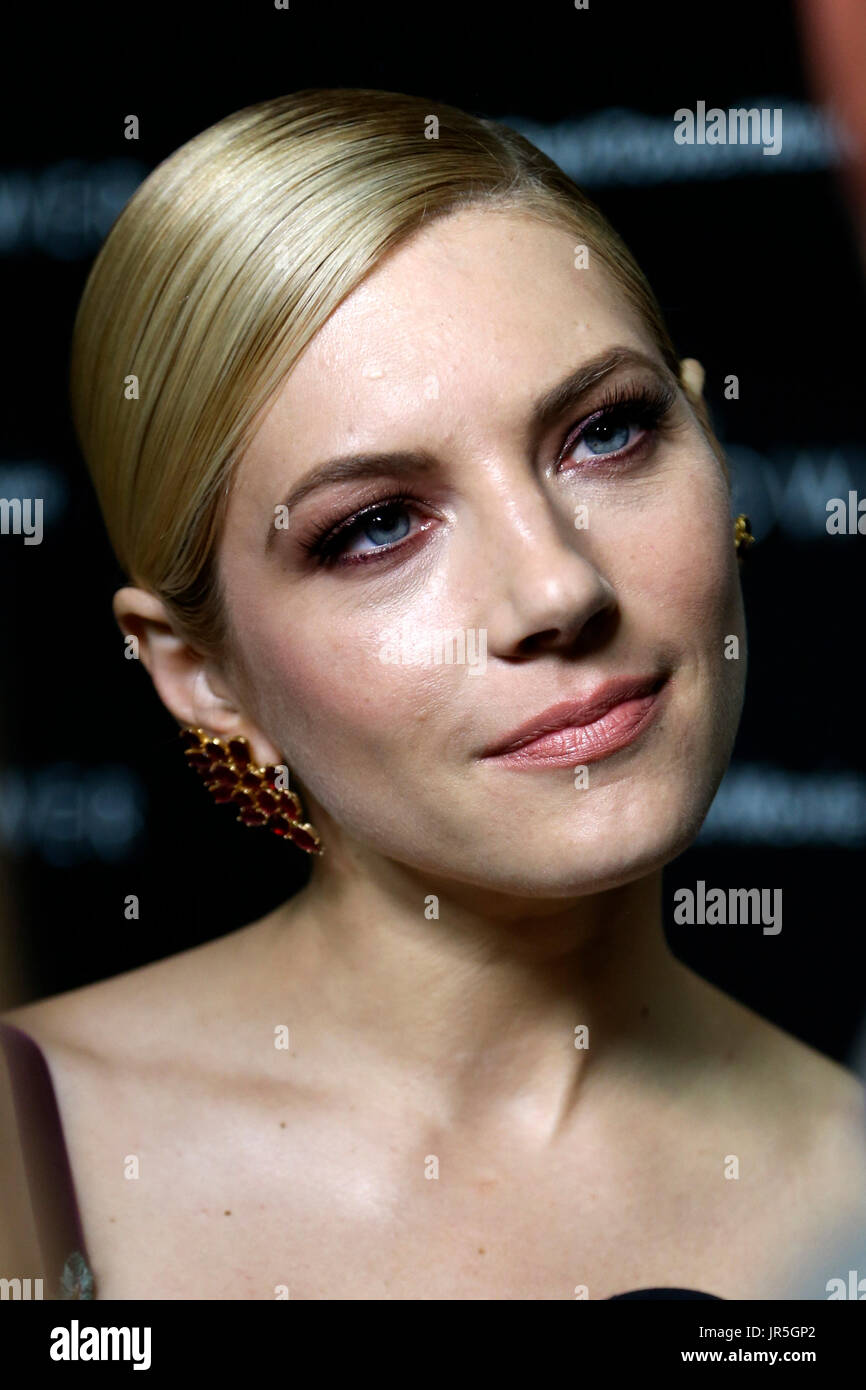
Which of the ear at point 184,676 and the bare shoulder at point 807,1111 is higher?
the ear at point 184,676

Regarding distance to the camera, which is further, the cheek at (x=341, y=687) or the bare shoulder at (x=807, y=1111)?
the bare shoulder at (x=807, y=1111)

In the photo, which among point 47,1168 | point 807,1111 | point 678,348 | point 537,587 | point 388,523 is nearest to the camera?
point 537,587

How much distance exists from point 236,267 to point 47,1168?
1.11m

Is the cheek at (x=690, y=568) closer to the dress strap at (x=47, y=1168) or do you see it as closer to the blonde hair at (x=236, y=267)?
the blonde hair at (x=236, y=267)

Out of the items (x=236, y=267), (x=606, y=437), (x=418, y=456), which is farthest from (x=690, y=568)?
(x=236, y=267)

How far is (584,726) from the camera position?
1.74m

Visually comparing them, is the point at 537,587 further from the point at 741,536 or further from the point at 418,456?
the point at 741,536

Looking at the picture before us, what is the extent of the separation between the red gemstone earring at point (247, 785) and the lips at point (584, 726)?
43cm

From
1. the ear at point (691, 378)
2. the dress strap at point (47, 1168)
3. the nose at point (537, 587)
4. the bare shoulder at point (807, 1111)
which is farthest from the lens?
the bare shoulder at point (807, 1111)

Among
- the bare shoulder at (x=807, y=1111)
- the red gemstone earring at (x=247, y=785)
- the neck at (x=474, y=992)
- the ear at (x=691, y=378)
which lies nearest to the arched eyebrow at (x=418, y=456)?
the ear at (x=691, y=378)

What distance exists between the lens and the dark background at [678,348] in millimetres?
2551

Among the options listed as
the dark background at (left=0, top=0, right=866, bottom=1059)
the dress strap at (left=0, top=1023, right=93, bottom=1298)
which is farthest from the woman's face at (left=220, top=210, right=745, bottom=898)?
the dark background at (left=0, top=0, right=866, bottom=1059)

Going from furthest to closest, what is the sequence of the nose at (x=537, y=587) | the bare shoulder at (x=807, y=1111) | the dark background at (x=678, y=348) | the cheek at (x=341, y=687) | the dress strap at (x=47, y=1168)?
the dark background at (x=678, y=348) → the bare shoulder at (x=807, y=1111) → the dress strap at (x=47, y=1168) → the cheek at (x=341, y=687) → the nose at (x=537, y=587)

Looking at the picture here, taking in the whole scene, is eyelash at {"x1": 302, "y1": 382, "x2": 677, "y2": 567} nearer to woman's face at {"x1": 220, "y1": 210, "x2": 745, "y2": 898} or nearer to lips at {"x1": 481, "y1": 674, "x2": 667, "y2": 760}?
woman's face at {"x1": 220, "y1": 210, "x2": 745, "y2": 898}
